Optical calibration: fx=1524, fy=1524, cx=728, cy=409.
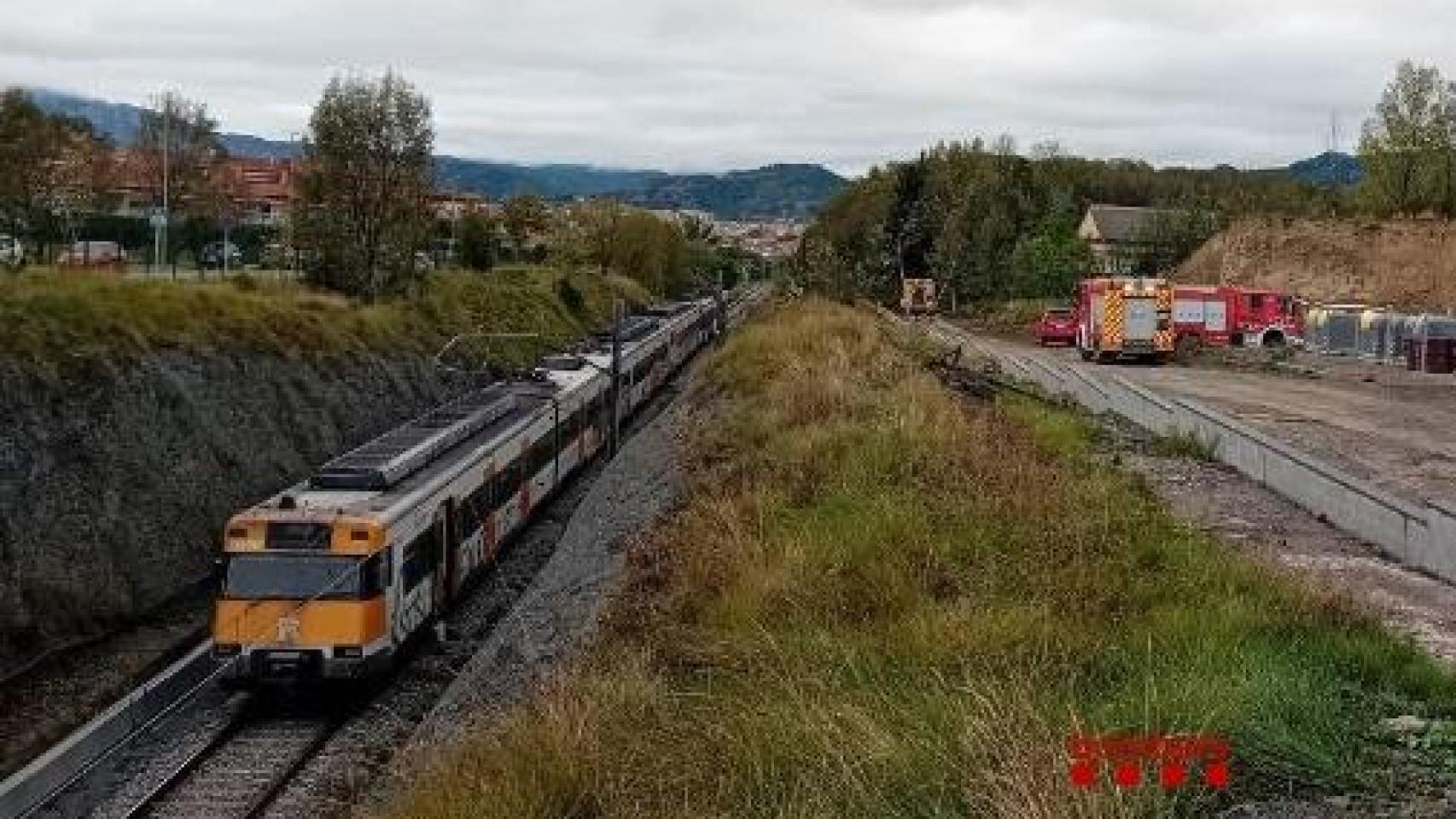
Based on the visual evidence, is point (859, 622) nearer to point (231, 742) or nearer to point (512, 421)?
point (231, 742)

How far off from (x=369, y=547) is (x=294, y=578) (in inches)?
41.4

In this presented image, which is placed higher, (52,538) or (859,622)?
(859,622)

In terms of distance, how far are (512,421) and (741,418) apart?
14.7 feet

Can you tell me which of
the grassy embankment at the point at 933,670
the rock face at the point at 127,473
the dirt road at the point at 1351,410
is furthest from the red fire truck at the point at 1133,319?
the grassy embankment at the point at 933,670

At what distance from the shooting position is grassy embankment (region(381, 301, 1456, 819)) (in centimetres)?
661

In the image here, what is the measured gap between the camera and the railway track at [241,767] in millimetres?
15000

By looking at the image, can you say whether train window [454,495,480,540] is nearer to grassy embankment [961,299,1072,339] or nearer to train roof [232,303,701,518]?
train roof [232,303,701,518]

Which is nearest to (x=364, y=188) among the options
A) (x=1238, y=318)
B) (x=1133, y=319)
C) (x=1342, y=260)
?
(x=1133, y=319)

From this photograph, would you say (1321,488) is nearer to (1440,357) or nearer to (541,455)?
(541,455)

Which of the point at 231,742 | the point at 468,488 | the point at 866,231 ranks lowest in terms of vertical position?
the point at 231,742

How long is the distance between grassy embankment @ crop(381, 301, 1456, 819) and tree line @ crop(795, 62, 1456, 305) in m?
58.6

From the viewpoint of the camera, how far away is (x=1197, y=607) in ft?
31.6

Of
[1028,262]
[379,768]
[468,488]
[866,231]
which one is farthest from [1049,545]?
[866,231]

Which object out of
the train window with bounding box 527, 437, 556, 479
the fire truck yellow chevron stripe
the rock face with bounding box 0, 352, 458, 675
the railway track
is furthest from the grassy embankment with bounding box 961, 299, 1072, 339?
the railway track
